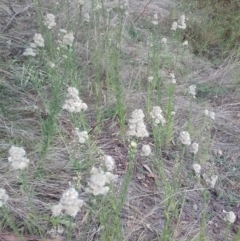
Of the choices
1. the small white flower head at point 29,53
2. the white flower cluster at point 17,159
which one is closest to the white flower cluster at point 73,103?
the white flower cluster at point 17,159

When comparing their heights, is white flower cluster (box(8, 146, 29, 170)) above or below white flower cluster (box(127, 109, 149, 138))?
below

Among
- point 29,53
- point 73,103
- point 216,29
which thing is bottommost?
point 216,29

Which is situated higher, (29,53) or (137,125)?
(137,125)

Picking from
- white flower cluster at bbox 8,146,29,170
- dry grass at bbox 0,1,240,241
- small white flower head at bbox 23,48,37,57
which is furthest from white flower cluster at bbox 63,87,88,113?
small white flower head at bbox 23,48,37,57

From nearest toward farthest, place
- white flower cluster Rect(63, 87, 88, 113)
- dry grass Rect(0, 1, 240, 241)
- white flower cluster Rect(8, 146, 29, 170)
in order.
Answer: white flower cluster Rect(8, 146, 29, 170) < white flower cluster Rect(63, 87, 88, 113) < dry grass Rect(0, 1, 240, 241)

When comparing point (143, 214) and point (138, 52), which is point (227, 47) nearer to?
point (138, 52)

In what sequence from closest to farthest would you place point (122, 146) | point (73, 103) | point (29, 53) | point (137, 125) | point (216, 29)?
point (137, 125) < point (73, 103) < point (29, 53) < point (122, 146) < point (216, 29)

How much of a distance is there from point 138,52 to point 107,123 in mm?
A: 939

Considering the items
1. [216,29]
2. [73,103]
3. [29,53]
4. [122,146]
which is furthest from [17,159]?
[216,29]

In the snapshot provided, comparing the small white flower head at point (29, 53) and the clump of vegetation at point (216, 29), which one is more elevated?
the small white flower head at point (29, 53)

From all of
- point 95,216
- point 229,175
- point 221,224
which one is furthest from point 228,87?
point 95,216

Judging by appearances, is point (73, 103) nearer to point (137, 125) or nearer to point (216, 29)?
point (137, 125)

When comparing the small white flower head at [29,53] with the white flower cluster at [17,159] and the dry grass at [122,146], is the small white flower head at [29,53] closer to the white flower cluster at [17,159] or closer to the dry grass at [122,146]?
the dry grass at [122,146]

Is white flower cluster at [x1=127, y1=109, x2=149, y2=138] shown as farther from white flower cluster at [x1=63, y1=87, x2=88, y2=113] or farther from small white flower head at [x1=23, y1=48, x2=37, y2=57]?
small white flower head at [x1=23, y1=48, x2=37, y2=57]
